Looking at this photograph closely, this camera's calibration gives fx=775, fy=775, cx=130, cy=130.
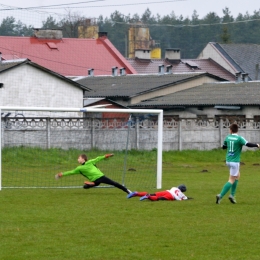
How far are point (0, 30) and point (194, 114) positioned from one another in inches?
1420

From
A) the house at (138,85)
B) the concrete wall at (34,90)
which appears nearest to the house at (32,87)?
the concrete wall at (34,90)

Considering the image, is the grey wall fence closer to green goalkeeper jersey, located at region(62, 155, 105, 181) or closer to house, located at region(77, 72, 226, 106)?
green goalkeeper jersey, located at region(62, 155, 105, 181)

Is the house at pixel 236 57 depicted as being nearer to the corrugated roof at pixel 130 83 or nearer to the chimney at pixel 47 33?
the chimney at pixel 47 33

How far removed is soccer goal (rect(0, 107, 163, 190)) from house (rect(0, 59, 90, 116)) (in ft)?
55.7

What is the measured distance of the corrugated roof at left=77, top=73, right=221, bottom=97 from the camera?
52372 mm

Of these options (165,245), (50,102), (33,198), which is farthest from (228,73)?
(165,245)

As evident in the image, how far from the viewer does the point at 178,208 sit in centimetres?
1562

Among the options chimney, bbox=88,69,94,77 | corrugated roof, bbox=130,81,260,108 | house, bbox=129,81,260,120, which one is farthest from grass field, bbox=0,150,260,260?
chimney, bbox=88,69,94,77

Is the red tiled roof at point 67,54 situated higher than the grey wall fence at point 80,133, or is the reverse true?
the red tiled roof at point 67,54

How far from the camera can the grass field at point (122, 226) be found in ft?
33.6

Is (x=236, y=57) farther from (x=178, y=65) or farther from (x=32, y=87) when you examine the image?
(x=32, y=87)

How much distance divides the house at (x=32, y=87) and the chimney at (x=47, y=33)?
23576 mm

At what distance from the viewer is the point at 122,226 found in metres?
12.8

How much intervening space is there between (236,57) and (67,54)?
64.0ft
